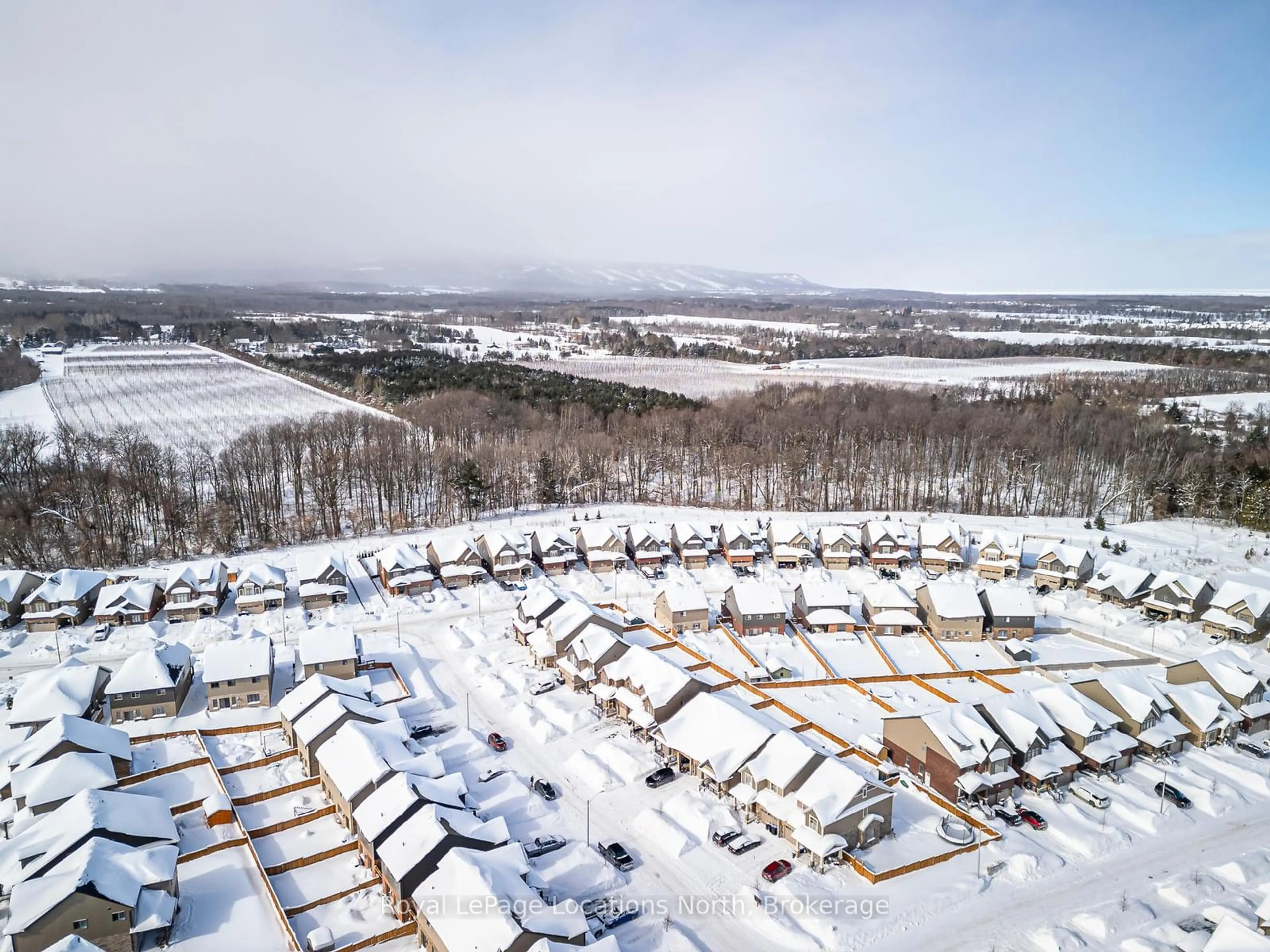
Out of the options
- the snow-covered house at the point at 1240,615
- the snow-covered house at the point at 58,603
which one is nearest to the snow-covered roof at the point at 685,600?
the snow-covered house at the point at 1240,615

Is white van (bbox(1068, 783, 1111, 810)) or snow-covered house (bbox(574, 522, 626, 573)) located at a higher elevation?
snow-covered house (bbox(574, 522, 626, 573))

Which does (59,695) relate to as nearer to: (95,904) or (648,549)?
(95,904)

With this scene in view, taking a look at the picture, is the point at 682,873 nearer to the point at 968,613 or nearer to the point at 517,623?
the point at 517,623

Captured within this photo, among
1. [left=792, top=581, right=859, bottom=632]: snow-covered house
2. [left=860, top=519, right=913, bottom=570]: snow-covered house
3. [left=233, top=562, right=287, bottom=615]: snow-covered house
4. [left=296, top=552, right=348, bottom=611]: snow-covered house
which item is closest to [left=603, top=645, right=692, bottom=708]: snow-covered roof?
[left=792, top=581, right=859, bottom=632]: snow-covered house

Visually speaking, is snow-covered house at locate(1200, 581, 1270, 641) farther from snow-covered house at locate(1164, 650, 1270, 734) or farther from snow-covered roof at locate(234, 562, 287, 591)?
snow-covered roof at locate(234, 562, 287, 591)

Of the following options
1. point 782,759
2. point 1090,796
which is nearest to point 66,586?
point 782,759

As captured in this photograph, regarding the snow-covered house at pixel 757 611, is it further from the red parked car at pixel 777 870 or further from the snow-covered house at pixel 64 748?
the snow-covered house at pixel 64 748

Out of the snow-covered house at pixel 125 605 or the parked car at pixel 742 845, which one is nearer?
the parked car at pixel 742 845
